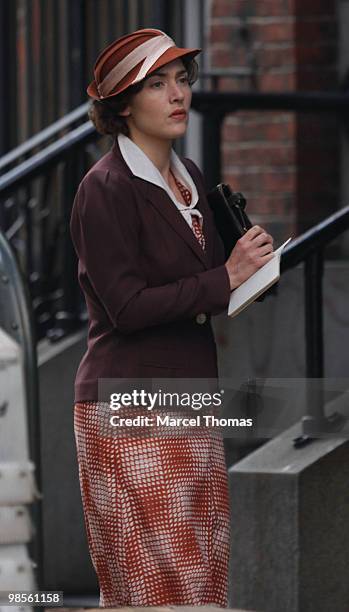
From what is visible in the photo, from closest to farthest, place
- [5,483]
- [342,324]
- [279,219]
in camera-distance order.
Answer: [5,483]
[342,324]
[279,219]

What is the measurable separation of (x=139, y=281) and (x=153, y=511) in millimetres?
602

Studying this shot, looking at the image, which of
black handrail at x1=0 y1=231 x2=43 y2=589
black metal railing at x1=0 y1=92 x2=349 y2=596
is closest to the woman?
black handrail at x1=0 y1=231 x2=43 y2=589

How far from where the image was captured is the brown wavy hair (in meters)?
4.28

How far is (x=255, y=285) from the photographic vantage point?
161 inches

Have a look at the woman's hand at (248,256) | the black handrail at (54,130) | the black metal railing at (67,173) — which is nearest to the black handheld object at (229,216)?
the woman's hand at (248,256)

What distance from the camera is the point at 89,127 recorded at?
7.12 metres

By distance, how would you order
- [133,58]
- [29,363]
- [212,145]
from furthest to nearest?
[212,145] → [133,58] → [29,363]

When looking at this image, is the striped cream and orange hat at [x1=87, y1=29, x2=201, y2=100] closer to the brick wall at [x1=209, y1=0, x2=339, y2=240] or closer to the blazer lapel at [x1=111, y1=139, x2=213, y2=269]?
the blazer lapel at [x1=111, y1=139, x2=213, y2=269]

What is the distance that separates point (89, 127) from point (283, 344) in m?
1.29

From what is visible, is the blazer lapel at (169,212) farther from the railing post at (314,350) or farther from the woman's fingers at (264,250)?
the railing post at (314,350)

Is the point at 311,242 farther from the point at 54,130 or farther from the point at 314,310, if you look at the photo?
the point at 54,130

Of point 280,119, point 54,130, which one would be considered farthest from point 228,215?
point 280,119

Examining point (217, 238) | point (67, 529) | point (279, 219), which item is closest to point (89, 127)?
point (279, 219)

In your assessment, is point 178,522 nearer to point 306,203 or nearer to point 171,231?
point 171,231
